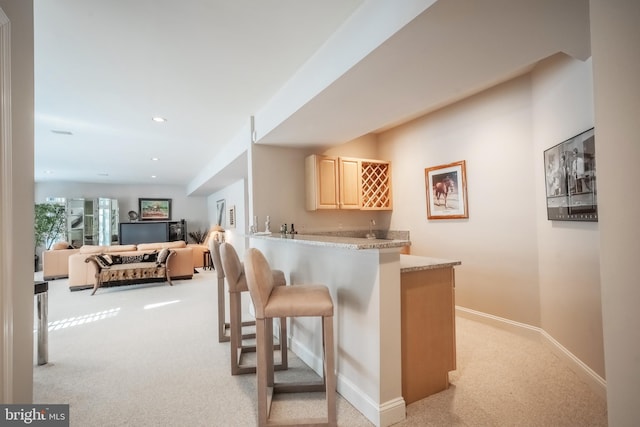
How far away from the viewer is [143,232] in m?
8.82

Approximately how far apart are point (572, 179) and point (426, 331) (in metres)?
1.64

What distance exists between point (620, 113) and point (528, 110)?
8.53 feet

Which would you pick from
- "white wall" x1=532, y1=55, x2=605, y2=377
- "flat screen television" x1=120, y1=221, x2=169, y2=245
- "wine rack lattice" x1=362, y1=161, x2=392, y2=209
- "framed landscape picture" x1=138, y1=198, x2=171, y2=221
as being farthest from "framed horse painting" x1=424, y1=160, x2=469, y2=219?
"framed landscape picture" x1=138, y1=198, x2=171, y2=221

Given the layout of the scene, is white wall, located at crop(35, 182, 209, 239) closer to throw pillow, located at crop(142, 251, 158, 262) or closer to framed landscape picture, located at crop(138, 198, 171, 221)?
framed landscape picture, located at crop(138, 198, 171, 221)

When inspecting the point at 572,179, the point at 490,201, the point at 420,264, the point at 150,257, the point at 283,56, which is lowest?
the point at 150,257

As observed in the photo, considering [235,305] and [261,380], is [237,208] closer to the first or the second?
[235,305]

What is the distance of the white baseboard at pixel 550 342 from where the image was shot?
1957 mm

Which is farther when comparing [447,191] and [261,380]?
[447,191]

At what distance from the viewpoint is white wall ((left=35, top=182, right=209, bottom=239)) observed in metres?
8.44

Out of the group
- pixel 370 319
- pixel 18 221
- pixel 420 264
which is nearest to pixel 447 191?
pixel 420 264

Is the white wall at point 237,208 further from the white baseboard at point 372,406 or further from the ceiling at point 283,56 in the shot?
the white baseboard at point 372,406

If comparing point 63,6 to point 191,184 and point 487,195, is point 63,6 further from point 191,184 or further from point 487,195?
point 191,184

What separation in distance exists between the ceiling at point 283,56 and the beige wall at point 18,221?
0.60 metres

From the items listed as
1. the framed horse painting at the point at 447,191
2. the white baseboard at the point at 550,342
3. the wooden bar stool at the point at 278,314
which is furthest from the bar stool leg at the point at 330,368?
the framed horse painting at the point at 447,191
